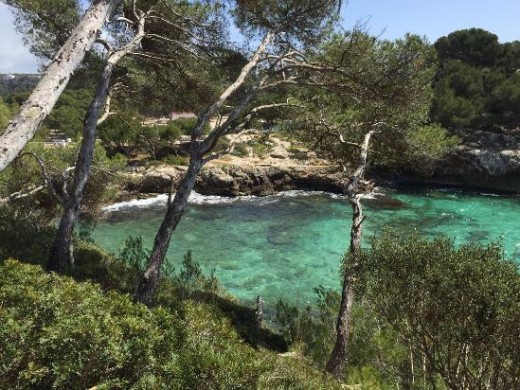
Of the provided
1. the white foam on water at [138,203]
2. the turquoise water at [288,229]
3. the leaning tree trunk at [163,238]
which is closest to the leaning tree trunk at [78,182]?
the leaning tree trunk at [163,238]

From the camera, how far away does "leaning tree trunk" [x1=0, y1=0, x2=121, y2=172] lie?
202 inches

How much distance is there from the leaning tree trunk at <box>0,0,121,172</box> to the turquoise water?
12.0 metres

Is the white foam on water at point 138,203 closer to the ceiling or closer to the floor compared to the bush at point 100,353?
closer to the floor

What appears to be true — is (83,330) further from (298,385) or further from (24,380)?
(298,385)

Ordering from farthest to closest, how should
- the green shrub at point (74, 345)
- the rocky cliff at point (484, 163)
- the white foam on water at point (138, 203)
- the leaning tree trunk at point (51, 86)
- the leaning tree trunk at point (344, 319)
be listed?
the rocky cliff at point (484, 163), the white foam on water at point (138, 203), the leaning tree trunk at point (344, 319), the leaning tree trunk at point (51, 86), the green shrub at point (74, 345)

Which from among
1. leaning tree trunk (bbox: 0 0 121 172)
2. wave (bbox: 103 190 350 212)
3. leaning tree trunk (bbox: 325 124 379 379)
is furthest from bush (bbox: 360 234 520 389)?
wave (bbox: 103 190 350 212)

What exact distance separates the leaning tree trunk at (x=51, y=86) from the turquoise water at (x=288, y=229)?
12.0m

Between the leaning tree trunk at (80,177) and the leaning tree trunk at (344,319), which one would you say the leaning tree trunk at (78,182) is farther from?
the leaning tree trunk at (344,319)

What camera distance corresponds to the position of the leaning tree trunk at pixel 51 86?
512 centimetres

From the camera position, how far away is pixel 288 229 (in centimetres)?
2692

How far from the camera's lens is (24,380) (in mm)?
3676

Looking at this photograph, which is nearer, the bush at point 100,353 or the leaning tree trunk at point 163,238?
the bush at point 100,353

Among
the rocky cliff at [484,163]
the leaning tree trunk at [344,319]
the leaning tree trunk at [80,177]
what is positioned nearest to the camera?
the leaning tree trunk at [344,319]

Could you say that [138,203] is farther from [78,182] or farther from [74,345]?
[74,345]
